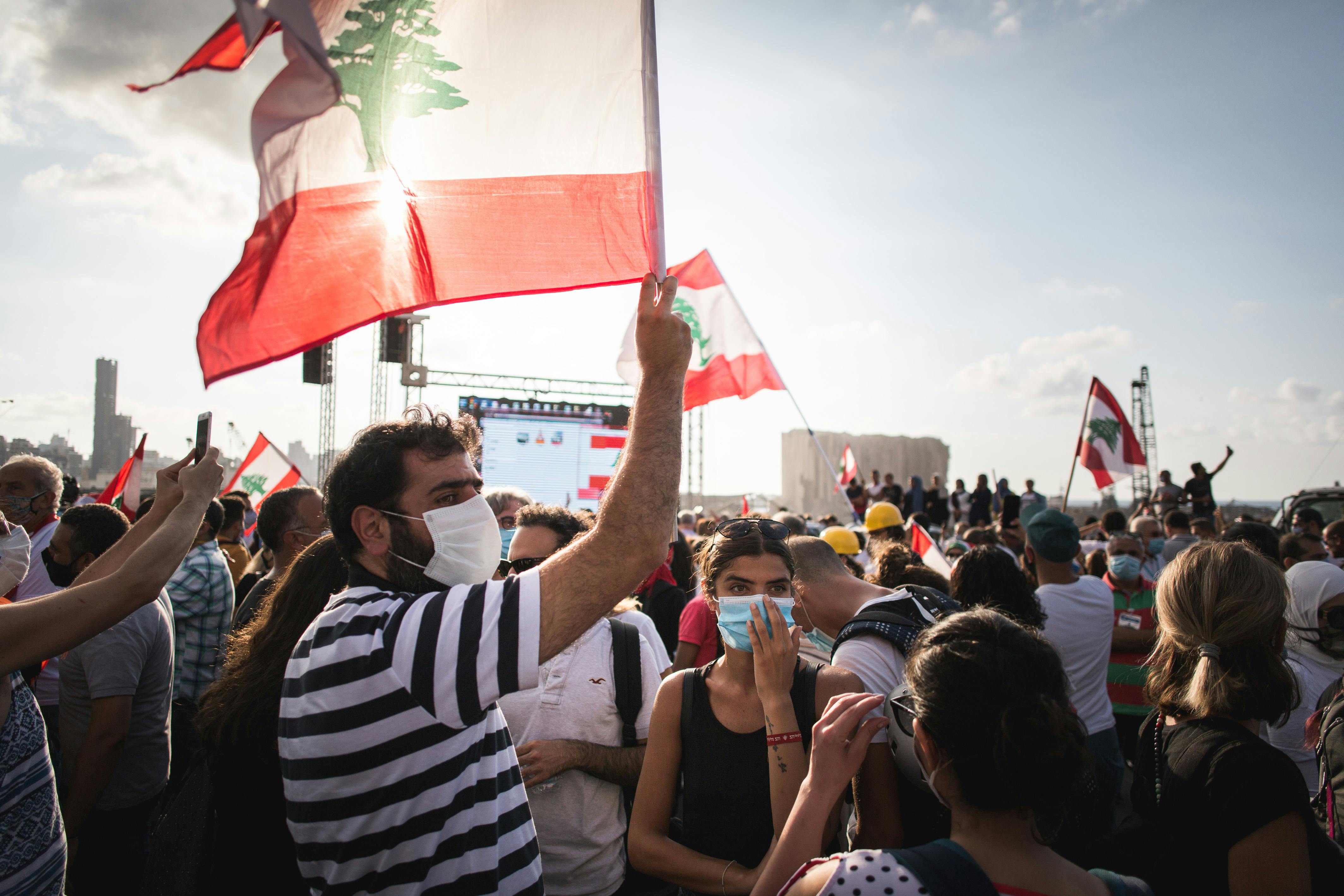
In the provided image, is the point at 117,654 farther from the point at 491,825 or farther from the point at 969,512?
the point at 969,512

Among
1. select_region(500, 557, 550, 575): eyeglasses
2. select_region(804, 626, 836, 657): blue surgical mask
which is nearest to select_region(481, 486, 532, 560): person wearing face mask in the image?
select_region(500, 557, 550, 575): eyeglasses

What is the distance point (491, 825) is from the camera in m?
1.59

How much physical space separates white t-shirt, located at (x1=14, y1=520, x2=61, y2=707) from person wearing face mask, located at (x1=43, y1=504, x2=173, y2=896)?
165 mm

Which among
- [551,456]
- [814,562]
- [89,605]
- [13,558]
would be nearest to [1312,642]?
[814,562]

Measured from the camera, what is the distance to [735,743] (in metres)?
2.16

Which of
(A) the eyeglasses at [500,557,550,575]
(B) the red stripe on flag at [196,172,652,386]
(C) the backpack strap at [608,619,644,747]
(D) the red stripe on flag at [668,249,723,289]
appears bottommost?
(C) the backpack strap at [608,619,644,747]

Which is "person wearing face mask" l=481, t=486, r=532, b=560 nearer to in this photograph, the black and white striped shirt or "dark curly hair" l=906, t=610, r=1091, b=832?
the black and white striped shirt

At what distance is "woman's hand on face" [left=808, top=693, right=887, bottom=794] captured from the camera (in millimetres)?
1616

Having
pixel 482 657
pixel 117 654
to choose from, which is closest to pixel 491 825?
pixel 482 657

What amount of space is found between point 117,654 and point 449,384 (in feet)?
50.4

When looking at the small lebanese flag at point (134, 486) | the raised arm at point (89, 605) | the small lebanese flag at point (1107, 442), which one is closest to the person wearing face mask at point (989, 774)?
the raised arm at point (89, 605)

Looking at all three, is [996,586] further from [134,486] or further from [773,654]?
[134,486]

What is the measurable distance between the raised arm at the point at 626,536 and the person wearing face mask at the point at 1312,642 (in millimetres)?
3357

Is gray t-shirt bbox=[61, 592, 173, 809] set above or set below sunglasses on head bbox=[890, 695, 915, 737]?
below
